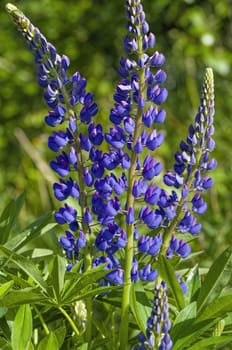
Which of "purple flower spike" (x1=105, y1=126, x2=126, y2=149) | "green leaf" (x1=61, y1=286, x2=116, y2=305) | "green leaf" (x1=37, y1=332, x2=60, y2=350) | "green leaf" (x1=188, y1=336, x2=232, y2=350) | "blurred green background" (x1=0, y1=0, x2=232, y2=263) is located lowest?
"green leaf" (x1=188, y1=336, x2=232, y2=350)

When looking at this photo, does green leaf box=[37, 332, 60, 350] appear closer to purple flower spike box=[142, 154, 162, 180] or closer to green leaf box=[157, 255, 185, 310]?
green leaf box=[157, 255, 185, 310]

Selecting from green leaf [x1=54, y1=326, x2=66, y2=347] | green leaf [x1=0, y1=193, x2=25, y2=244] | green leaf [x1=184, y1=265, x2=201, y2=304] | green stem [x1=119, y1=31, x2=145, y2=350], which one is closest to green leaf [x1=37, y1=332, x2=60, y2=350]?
green leaf [x1=54, y1=326, x2=66, y2=347]

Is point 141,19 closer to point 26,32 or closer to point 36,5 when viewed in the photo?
point 26,32

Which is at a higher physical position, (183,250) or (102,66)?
(102,66)

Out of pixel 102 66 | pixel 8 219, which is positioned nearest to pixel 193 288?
pixel 8 219

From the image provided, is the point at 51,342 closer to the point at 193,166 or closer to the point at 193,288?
the point at 193,288

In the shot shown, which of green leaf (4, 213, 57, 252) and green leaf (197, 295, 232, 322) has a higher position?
green leaf (4, 213, 57, 252)
